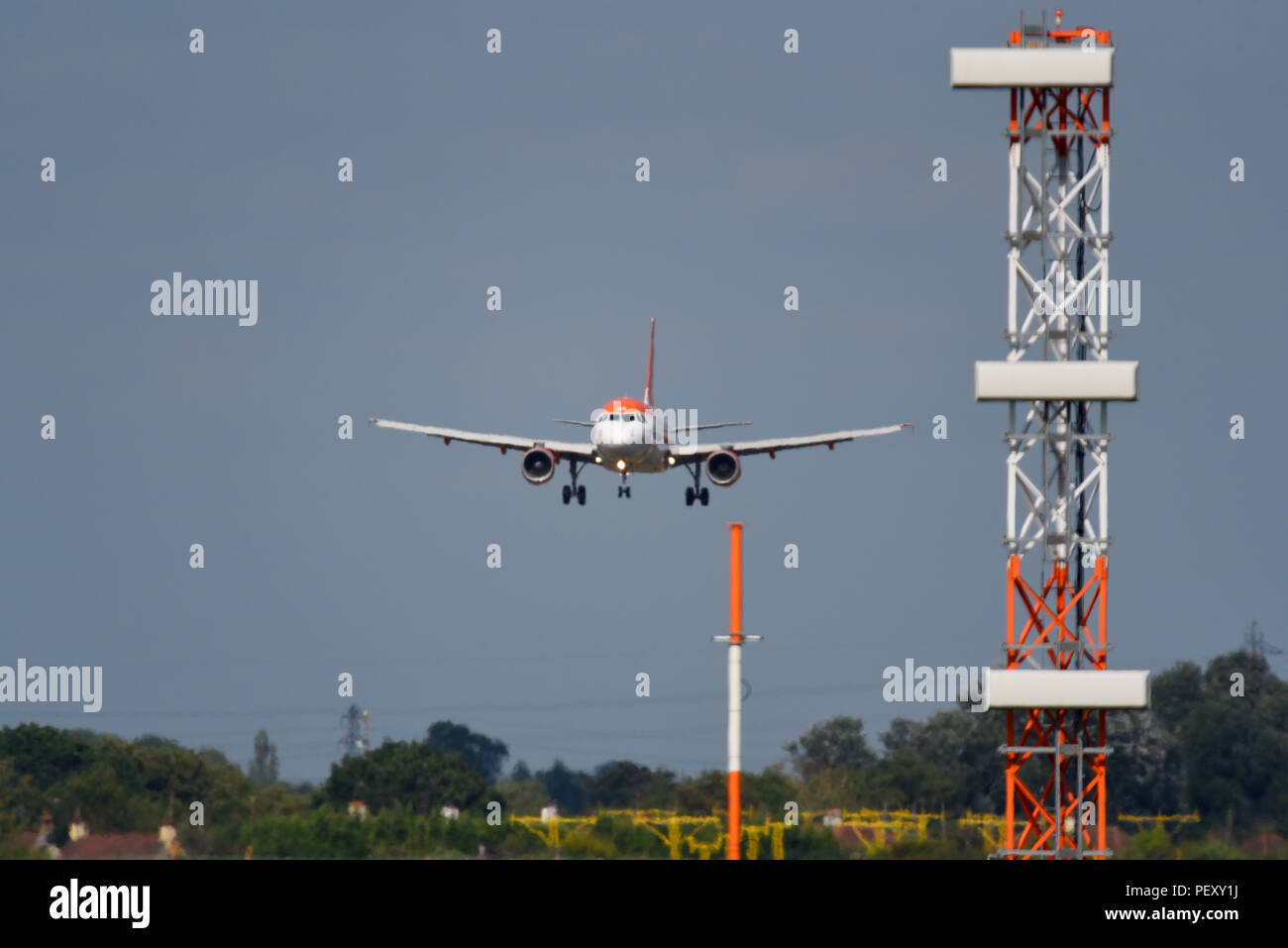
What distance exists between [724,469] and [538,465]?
910 centimetres

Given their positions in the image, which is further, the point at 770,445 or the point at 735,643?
the point at 770,445

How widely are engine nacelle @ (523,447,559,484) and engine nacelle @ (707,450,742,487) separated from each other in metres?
7.91

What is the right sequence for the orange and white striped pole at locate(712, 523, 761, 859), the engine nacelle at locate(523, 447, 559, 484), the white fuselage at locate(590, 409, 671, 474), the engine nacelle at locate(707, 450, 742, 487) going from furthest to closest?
the engine nacelle at locate(707, 450, 742, 487) < the engine nacelle at locate(523, 447, 559, 484) < the white fuselage at locate(590, 409, 671, 474) < the orange and white striped pole at locate(712, 523, 761, 859)

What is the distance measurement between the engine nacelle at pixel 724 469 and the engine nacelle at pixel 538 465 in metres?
7.91

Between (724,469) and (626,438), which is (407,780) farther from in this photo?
(724,469)

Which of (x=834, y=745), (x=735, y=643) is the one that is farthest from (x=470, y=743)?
(x=735, y=643)

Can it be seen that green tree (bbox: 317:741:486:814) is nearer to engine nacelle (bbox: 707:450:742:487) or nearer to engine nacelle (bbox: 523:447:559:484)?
engine nacelle (bbox: 523:447:559:484)

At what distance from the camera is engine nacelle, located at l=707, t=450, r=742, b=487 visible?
101 m

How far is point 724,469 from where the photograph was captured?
100938 millimetres

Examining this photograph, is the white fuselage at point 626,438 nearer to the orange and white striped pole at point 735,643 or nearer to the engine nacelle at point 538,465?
the engine nacelle at point 538,465

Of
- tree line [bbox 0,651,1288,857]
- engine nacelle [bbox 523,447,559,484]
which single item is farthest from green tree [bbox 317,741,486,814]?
engine nacelle [bbox 523,447,559,484]

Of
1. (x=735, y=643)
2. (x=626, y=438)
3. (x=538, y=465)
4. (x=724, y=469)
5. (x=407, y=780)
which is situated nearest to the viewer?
(x=735, y=643)
